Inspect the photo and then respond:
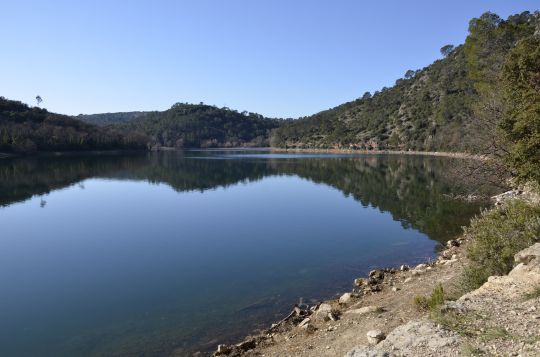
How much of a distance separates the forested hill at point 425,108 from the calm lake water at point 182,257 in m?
16.0

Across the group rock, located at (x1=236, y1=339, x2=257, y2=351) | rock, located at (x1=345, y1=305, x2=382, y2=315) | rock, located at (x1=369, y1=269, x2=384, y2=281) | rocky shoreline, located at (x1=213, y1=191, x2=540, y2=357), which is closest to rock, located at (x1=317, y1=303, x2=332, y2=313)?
rocky shoreline, located at (x1=213, y1=191, x2=540, y2=357)

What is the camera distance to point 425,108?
107 metres

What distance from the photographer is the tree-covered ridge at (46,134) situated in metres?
92.2

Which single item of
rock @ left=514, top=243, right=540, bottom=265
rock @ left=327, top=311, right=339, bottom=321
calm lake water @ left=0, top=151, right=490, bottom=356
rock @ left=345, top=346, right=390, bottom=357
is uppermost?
rock @ left=514, top=243, right=540, bottom=265

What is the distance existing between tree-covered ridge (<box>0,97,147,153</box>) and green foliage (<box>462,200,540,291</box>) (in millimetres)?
98040

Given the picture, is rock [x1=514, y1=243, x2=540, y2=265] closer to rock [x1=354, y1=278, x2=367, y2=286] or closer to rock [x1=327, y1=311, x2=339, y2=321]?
rock [x1=327, y1=311, x2=339, y2=321]

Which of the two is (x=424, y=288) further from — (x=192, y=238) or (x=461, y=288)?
(x=192, y=238)

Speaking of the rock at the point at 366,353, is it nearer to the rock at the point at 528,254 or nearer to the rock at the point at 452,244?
the rock at the point at 528,254

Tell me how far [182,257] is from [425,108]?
10223 cm

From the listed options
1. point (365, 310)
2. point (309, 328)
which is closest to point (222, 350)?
point (309, 328)

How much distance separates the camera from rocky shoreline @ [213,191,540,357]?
5371 mm

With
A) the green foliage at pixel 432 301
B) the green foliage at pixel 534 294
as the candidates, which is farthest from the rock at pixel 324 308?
the green foliage at pixel 534 294

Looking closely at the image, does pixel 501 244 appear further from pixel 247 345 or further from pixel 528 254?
pixel 247 345

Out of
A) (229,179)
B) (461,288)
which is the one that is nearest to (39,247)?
(461,288)
